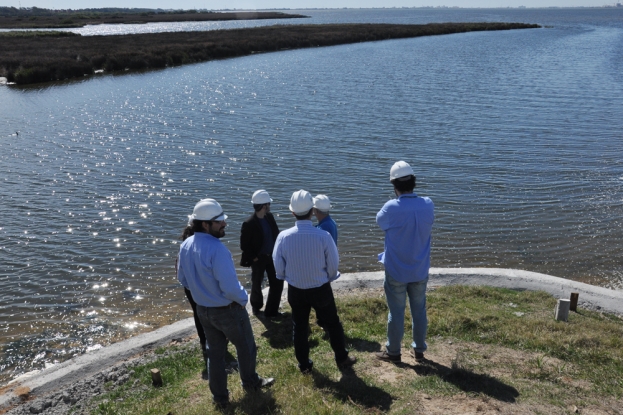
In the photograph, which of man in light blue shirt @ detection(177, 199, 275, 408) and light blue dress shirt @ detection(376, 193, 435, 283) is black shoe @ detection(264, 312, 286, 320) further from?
light blue dress shirt @ detection(376, 193, 435, 283)

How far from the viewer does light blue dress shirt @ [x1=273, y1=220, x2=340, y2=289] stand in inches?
225

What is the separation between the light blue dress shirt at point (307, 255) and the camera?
5707 millimetres

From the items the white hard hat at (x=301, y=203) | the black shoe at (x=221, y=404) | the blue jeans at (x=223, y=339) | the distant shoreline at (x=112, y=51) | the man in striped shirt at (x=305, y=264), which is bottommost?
the black shoe at (x=221, y=404)

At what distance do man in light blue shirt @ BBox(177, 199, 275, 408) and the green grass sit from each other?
0.46 metres

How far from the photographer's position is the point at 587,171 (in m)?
17.2

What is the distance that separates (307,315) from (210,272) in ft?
4.14

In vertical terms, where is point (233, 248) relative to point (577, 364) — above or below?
below

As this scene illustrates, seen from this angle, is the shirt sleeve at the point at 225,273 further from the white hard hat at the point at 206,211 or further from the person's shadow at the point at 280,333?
the person's shadow at the point at 280,333

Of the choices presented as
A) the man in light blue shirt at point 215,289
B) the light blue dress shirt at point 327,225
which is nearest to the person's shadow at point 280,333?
the light blue dress shirt at point 327,225

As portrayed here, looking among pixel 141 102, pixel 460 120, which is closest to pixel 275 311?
pixel 460 120

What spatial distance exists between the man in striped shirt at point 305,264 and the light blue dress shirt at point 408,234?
2.02 ft

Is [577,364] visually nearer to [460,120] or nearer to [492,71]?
[460,120]

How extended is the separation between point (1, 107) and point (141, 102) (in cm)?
701

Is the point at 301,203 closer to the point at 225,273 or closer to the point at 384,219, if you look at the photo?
the point at 384,219
